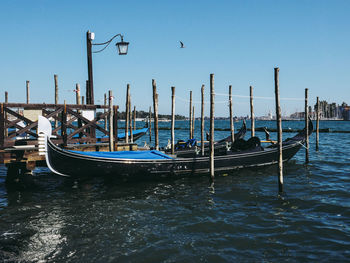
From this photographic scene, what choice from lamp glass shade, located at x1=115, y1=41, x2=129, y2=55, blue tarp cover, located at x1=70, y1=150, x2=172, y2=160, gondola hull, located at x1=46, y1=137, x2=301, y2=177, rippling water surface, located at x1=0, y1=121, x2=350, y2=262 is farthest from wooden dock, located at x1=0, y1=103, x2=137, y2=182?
lamp glass shade, located at x1=115, y1=41, x2=129, y2=55

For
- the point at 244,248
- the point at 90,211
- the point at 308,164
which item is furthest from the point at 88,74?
the point at 308,164

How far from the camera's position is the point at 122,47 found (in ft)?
33.0

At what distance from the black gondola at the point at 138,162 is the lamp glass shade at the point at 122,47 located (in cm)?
331

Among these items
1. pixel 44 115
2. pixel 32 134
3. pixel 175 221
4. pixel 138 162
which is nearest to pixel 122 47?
pixel 44 115

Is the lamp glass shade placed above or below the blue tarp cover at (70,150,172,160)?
above

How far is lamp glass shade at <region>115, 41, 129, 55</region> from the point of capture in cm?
1000

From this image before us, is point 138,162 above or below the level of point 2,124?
below

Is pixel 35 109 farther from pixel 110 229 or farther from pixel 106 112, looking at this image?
pixel 110 229

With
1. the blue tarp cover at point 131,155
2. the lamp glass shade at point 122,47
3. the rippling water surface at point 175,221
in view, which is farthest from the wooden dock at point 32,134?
the lamp glass shade at point 122,47

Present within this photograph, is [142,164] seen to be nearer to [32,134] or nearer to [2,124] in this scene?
[32,134]

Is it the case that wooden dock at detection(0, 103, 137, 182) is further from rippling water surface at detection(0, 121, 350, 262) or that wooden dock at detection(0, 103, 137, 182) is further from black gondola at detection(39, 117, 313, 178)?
black gondola at detection(39, 117, 313, 178)

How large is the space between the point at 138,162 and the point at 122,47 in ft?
12.5

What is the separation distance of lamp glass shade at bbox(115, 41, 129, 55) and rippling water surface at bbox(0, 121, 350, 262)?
432 cm

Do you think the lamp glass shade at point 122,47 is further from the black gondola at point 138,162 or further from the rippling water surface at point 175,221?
the rippling water surface at point 175,221
